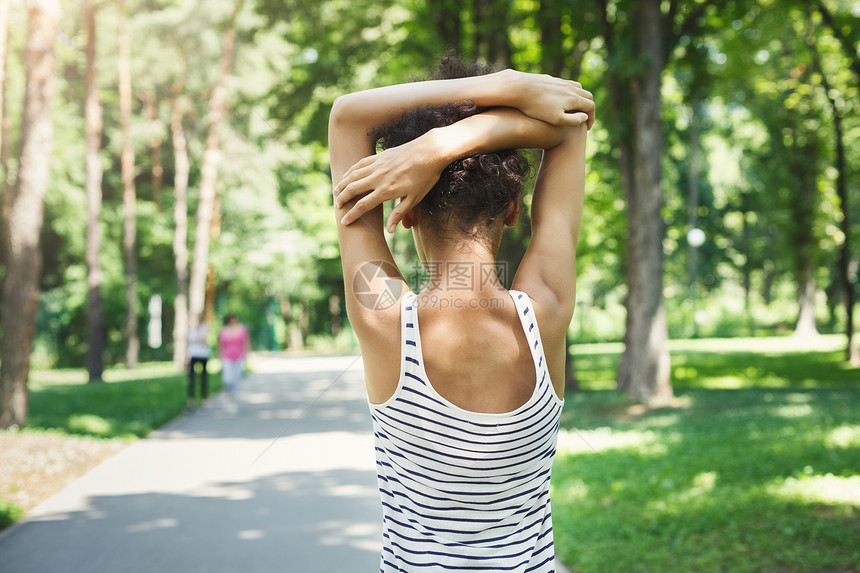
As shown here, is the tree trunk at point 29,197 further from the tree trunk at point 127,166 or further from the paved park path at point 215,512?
the tree trunk at point 127,166

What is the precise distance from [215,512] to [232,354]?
7477 millimetres

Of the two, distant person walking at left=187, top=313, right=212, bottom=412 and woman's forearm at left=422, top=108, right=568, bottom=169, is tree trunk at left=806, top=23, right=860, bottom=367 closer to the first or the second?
distant person walking at left=187, top=313, right=212, bottom=412

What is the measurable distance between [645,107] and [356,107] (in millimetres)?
11856

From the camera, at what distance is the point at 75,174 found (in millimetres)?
29422

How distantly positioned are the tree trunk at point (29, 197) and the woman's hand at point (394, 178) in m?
10.9

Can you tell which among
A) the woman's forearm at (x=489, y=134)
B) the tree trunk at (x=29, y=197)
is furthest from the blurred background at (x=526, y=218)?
the woman's forearm at (x=489, y=134)

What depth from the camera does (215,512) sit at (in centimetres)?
646

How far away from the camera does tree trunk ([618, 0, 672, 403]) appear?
1205 centimetres

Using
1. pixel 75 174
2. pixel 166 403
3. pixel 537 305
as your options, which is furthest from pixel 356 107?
pixel 75 174

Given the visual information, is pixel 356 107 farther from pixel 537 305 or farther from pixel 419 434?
pixel 419 434

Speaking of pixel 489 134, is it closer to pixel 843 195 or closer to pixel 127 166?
pixel 843 195

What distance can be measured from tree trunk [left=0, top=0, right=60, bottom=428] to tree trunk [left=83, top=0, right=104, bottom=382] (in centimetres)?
1018

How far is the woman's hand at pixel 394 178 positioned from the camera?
117 centimetres

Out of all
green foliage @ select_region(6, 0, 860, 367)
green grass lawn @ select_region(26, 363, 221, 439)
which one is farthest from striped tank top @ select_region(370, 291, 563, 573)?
green grass lawn @ select_region(26, 363, 221, 439)
